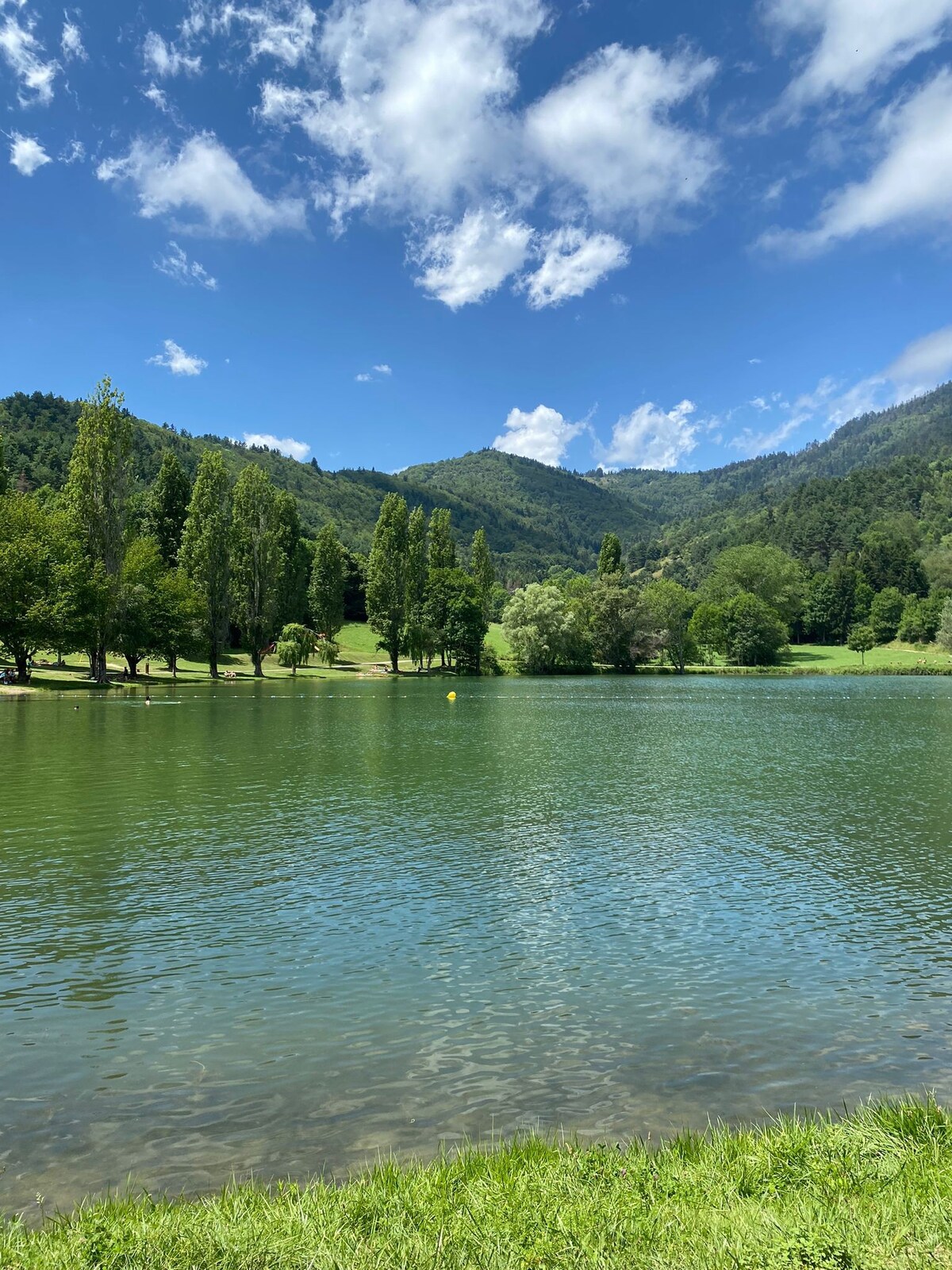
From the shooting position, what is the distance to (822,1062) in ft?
29.7

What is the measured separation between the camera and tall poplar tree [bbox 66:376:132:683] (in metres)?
80.4

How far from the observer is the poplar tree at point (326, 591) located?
5143 inches

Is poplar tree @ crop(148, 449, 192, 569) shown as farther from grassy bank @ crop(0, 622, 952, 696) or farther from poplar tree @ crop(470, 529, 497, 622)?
poplar tree @ crop(470, 529, 497, 622)

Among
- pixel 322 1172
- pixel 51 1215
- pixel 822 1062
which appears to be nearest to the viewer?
pixel 51 1215

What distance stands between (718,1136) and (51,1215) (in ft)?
18.0

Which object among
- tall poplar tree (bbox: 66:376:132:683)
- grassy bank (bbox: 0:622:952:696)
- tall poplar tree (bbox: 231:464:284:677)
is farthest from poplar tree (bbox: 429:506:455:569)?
tall poplar tree (bbox: 66:376:132:683)

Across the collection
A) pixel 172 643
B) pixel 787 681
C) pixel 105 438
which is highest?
pixel 105 438

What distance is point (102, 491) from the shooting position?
81.4 metres

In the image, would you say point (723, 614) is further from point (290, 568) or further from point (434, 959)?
point (434, 959)

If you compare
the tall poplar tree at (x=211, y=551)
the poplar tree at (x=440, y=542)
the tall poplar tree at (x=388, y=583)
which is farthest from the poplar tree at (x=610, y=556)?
Answer: the tall poplar tree at (x=211, y=551)

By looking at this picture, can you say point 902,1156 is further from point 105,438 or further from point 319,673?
point 319,673

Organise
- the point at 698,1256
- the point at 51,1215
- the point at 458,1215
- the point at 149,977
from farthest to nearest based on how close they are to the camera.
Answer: the point at 149,977
the point at 51,1215
the point at 458,1215
the point at 698,1256

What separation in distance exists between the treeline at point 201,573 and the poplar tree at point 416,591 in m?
0.24

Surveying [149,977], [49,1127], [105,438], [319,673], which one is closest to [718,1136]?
[49,1127]
